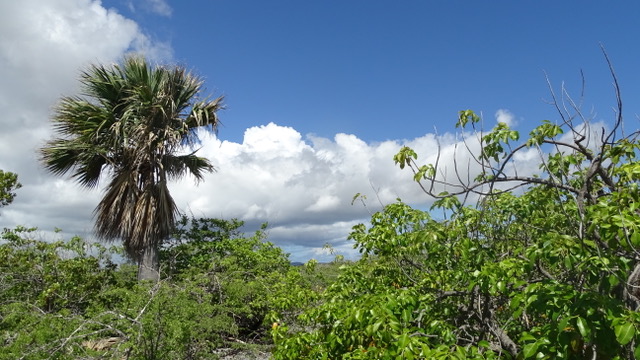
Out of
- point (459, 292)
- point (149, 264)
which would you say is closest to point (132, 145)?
point (149, 264)

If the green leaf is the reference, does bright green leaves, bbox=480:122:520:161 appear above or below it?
above

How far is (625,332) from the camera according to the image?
2053 millimetres

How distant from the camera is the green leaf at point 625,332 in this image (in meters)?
2.03

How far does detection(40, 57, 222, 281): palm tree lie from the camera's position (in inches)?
404

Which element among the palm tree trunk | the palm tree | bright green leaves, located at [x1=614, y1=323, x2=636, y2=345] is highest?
the palm tree

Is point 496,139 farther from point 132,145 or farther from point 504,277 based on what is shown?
point 132,145

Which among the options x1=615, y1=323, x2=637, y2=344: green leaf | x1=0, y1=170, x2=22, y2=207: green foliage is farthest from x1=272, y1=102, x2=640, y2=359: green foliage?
x1=0, y1=170, x2=22, y2=207: green foliage

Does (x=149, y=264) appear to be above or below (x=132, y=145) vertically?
below

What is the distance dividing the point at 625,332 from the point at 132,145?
33.3 feet

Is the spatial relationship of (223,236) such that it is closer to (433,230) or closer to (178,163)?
(178,163)

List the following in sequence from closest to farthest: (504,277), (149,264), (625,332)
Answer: (625,332) < (504,277) < (149,264)

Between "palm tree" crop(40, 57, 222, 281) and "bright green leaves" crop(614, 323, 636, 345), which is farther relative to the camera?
"palm tree" crop(40, 57, 222, 281)

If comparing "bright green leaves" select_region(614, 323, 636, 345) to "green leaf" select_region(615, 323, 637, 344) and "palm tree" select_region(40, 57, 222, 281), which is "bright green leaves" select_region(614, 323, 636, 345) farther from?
"palm tree" select_region(40, 57, 222, 281)

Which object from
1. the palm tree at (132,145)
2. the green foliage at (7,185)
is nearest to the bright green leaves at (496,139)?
the palm tree at (132,145)
